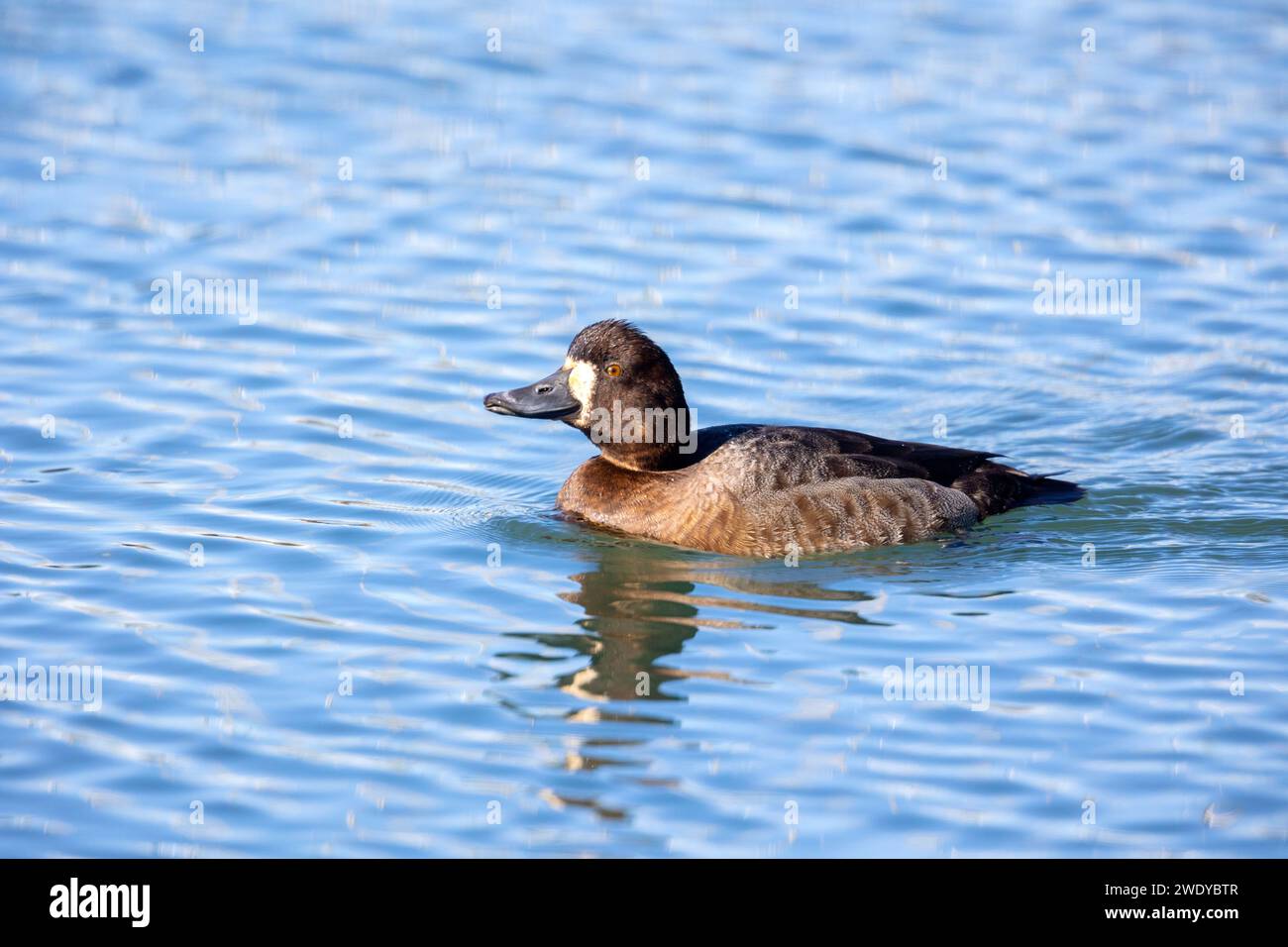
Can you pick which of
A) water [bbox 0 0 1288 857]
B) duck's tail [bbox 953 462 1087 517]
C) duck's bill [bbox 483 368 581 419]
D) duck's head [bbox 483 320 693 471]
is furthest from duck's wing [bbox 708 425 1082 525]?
duck's bill [bbox 483 368 581 419]

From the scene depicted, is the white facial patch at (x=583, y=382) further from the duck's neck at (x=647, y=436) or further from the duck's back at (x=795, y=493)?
the duck's back at (x=795, y=493)

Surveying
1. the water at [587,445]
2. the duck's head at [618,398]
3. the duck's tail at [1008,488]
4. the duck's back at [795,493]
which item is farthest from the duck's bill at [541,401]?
the duck's tail at [1008,488]

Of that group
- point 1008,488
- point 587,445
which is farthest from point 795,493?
point 587,445

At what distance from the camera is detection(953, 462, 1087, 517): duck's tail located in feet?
33.8

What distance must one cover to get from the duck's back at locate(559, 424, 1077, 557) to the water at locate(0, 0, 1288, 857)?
7.4 inches

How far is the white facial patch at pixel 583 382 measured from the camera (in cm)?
1030

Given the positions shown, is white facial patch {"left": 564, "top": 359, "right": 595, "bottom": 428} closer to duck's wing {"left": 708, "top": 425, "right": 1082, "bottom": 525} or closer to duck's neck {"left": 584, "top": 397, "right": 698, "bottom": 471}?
duck's neck {"left": 584, "top": 397, "right": 698, "bottom": 471}

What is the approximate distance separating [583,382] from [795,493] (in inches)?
56.2

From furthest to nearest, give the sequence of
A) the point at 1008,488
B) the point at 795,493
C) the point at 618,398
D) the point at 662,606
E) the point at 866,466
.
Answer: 1. the point at 1008,488
2. the point at 618,398
3. the point at 866,466
4. the point at 795,493
5. the point at 662,606

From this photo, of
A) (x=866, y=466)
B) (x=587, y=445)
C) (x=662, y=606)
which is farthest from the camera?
(x=587, y=445)

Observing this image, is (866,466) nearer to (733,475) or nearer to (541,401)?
(733,475)

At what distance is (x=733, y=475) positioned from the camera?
9.98 metres

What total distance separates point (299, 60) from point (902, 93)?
19.5ft
